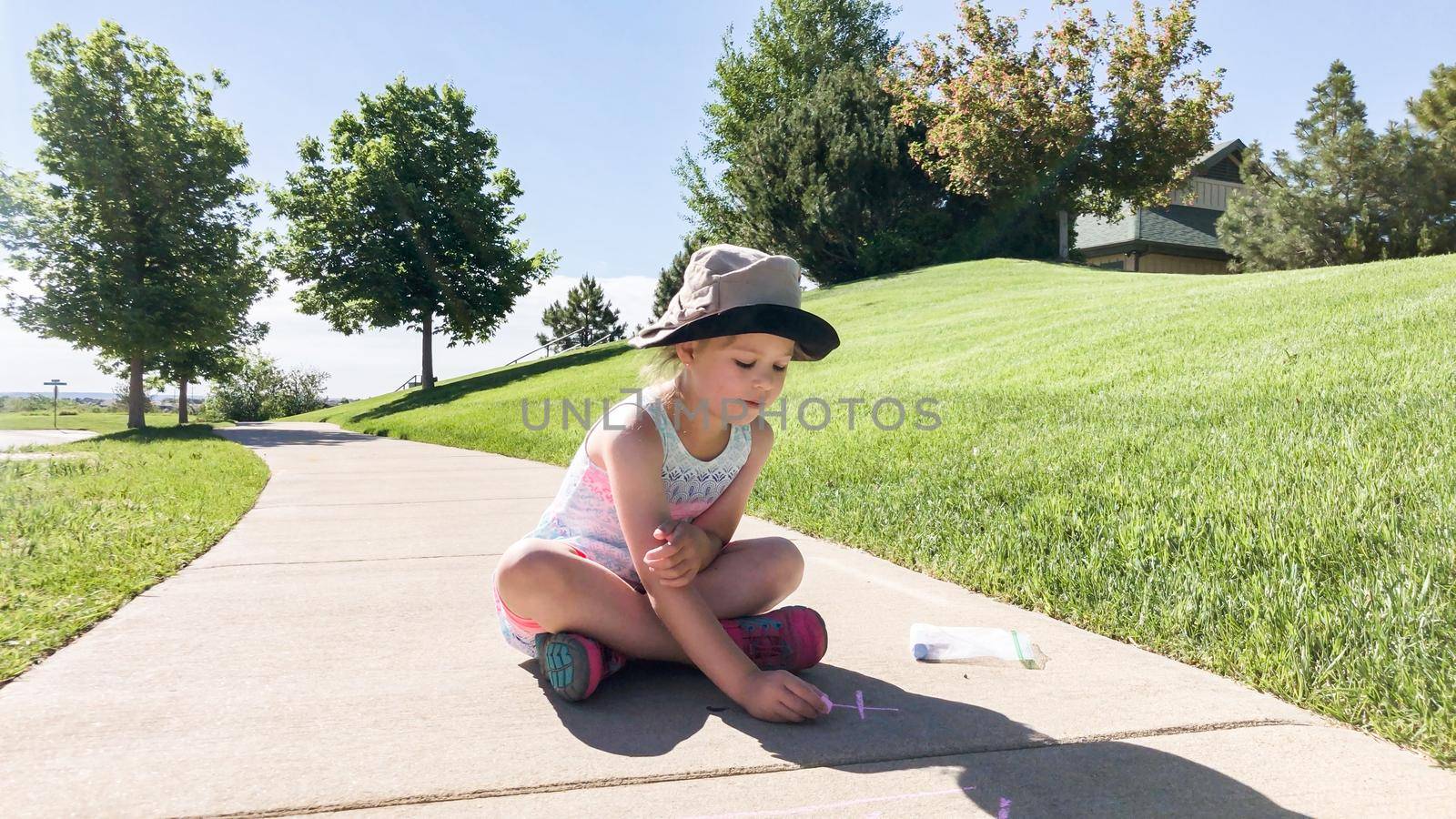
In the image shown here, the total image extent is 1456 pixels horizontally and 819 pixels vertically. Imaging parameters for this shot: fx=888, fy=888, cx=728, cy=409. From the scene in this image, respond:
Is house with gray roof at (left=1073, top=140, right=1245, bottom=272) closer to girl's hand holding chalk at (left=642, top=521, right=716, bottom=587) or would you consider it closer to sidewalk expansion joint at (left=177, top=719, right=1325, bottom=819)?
sidewalk expansion joint at (left=177, top=719, right=1325, bottom=819)

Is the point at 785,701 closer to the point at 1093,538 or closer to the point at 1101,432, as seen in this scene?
the point at 1093,538

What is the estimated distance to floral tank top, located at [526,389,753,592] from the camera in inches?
97.4

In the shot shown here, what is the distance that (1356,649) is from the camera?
7.57 ft

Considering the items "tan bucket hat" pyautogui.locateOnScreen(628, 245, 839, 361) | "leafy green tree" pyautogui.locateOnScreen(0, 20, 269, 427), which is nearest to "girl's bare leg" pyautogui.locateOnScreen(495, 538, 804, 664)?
"tan bucket hat" pyautogui.locateOnScreen(628, 245, 839, 361)

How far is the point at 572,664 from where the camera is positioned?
2.25 meters

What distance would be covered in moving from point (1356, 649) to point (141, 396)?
23341mm

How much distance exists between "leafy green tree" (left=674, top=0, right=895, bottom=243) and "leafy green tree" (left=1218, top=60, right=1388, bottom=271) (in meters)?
16.9

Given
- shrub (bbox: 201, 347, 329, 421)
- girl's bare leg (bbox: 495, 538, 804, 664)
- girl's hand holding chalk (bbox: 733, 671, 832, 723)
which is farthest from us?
shrub (bbox: 201, 347, 329, 421)

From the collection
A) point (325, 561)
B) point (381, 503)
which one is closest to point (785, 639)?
point (325, 561)

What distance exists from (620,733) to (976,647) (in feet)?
3.79

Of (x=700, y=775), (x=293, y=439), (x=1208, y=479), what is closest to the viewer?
(x=700, y=775)

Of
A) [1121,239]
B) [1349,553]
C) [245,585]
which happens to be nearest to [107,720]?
[245,585]

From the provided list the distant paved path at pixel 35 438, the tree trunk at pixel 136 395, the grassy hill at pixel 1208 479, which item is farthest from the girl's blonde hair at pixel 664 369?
the tree trunk at pixel 136 395

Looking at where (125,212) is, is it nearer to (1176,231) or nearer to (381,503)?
(381,503)
